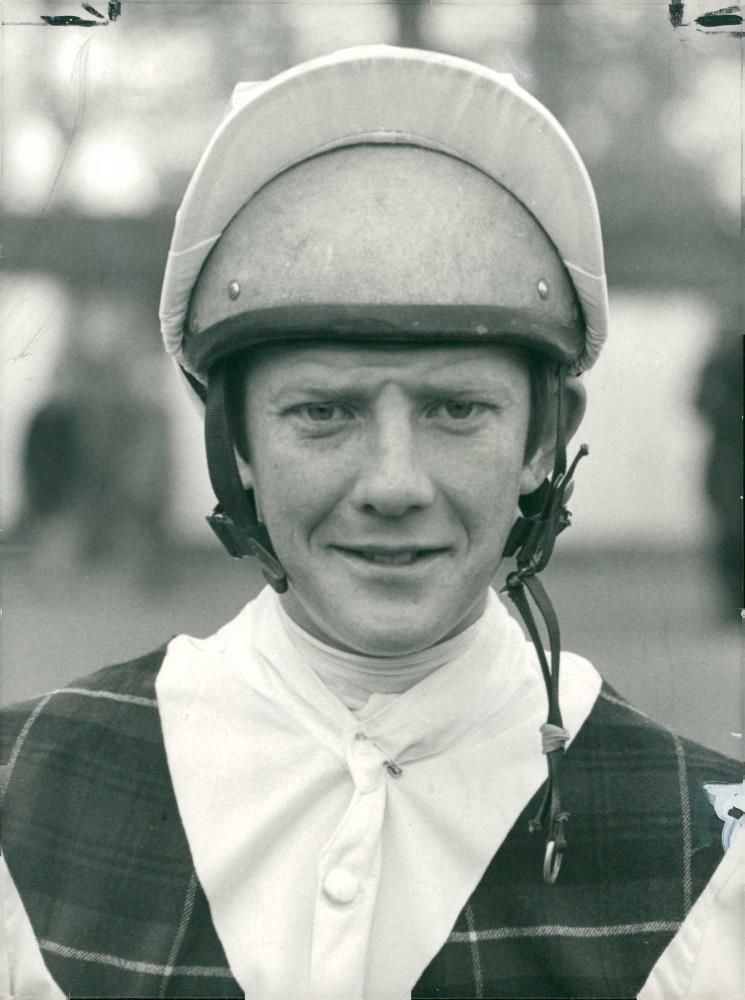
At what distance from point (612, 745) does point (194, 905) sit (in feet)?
2.27

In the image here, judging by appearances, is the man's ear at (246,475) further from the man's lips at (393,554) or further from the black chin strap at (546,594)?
the black chin strap at (546,594)

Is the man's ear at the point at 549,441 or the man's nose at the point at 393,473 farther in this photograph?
the man's ear at the point at 549,441

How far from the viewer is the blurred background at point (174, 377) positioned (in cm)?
208

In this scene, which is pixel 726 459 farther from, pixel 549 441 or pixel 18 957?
pixel 18 957

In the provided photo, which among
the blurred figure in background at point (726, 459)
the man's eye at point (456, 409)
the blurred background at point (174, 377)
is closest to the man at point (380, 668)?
the man's eye at point (456, 409)

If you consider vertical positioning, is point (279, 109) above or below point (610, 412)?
above

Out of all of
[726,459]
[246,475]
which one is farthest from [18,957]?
[726,459]

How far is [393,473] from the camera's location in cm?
158

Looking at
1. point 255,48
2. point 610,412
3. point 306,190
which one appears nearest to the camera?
point 306,190

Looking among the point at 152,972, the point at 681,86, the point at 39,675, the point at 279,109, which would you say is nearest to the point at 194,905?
the point at 152,972

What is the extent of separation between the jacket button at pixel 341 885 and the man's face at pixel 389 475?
31cm

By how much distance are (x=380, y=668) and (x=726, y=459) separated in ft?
2.84

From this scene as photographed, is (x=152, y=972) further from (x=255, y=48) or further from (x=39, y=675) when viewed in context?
(x=255, y=48)

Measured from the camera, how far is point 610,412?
7.42ft
